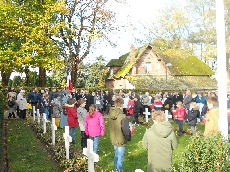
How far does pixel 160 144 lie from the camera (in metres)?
7.12

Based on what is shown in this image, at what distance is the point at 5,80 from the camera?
39656 mm

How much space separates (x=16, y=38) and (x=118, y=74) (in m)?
24.8

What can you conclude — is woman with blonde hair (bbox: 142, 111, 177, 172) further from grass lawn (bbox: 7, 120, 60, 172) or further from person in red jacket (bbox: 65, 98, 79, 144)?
person in red jacket (bbox: 65, 98, 79, 144)

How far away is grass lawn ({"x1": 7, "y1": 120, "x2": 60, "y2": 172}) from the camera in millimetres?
10500

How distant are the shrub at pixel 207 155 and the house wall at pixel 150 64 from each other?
48.9m

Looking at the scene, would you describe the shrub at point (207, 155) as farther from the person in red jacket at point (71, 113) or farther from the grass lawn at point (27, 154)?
the person in red jacket at point (71, 113)

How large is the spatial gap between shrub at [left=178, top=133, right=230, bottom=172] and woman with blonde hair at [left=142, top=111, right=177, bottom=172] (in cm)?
206

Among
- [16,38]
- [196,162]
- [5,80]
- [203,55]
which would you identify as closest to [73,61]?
[16,38]

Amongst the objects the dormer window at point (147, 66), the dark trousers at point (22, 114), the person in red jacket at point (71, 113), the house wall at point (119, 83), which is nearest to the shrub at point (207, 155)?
the person in red jacket at point (71, 113)

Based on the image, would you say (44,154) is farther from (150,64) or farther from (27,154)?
(150,64)

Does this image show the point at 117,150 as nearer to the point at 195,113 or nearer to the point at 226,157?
the point at 226,157

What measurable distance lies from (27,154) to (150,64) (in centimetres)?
4362

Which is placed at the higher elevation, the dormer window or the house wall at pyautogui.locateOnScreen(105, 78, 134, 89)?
the dormer window

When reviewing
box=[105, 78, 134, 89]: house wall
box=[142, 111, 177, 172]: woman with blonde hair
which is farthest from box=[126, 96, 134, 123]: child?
box=[105, 78, 134, 89]: house wall
